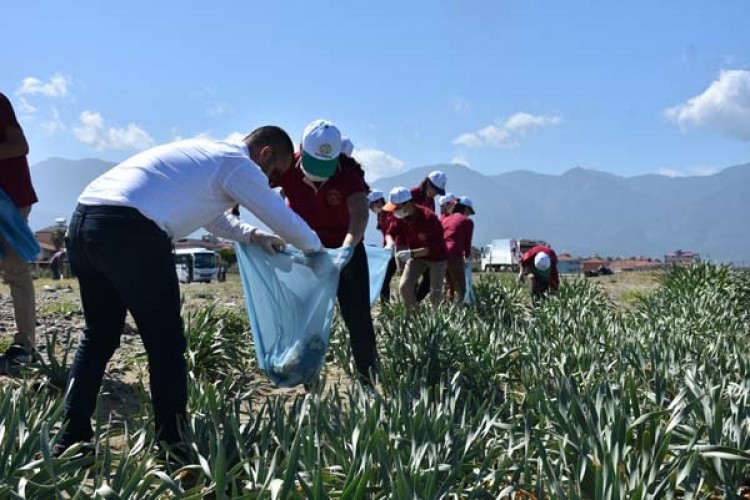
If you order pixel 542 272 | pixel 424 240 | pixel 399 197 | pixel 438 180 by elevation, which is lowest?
pixel 542 272

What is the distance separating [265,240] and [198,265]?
3045cm

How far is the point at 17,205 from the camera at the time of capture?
14.4 ft

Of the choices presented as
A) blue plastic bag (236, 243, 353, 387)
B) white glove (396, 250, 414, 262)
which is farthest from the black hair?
white glove (396, 250, 414, 262)

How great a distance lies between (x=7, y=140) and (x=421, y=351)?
257cm

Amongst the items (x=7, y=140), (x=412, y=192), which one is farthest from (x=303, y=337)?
(x=412, y=192)

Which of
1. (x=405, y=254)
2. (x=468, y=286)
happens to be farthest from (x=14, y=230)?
(x=468, y=286)

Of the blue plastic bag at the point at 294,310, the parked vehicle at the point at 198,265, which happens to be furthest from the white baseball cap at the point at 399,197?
the parked vehicle at the point at 198,265

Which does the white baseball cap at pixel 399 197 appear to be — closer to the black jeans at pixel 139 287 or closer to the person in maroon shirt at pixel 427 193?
the person in maroon shirt at pixel 427 193

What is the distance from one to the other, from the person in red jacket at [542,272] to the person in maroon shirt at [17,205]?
5743 millimetres

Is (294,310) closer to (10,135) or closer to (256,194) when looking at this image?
(256,194)

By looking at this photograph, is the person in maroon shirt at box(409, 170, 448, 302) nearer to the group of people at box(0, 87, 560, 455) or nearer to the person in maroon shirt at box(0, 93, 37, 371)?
the person in maroon shirt at box(0, 93, 37, 371)

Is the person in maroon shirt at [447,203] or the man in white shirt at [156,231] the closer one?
the man in white shirt at [156,231]

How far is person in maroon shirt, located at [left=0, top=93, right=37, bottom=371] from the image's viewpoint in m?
4.27

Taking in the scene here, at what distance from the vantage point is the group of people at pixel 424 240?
24.5 ft
